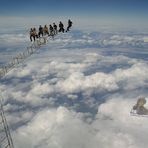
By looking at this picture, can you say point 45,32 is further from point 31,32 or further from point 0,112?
point 0,112

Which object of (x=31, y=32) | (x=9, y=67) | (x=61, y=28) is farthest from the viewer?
(x=61, y=28)

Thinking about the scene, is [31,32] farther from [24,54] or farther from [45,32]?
[24,54]

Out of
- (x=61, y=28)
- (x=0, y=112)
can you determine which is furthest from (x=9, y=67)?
(x=61, y=28)

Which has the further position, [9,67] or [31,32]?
[31,32]

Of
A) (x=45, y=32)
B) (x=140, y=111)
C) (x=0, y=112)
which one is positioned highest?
(x=45, y=32)

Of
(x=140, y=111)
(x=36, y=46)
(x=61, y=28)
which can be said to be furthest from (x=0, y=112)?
(x=140, y=111)

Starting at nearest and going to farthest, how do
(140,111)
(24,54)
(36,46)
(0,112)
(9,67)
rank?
1. (0,112)
2. (9,67)
3. (24,54)
4. (36,46)
5. (140,111)

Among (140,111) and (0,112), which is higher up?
(0,112)

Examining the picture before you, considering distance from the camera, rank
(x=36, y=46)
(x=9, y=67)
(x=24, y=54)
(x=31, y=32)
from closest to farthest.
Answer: (x=9, y=67)
(x=24, y=54)
(x=36, y=46)
(x=31, y=32)

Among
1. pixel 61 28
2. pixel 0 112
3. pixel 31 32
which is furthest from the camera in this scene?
pixel 61 28
